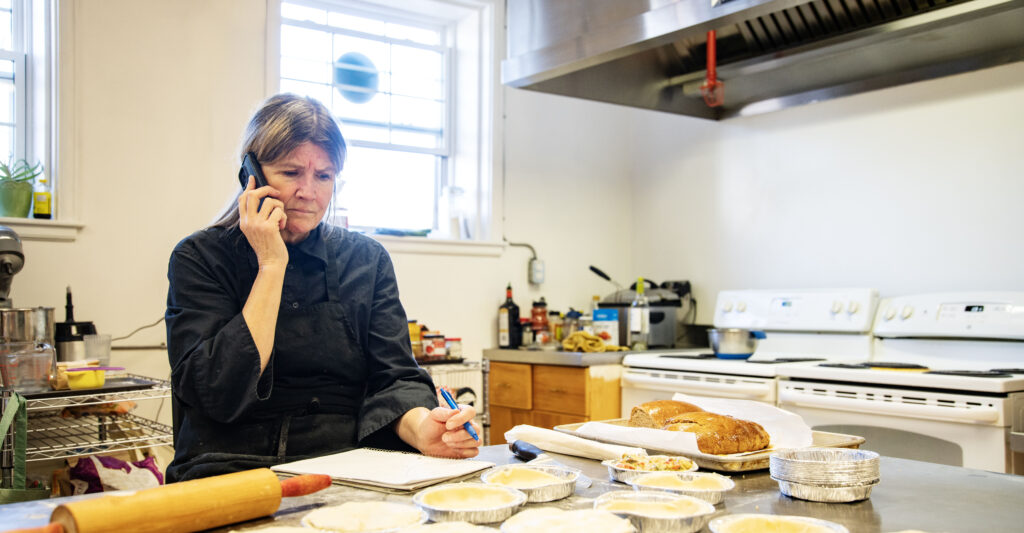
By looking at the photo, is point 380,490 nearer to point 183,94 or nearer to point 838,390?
point 838,390

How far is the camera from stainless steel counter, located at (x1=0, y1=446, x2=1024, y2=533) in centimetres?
100

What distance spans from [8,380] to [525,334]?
229cm

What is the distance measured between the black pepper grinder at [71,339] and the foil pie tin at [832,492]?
95.0 inches

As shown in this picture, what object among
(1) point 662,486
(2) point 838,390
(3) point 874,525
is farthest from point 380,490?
(2) point 838,390

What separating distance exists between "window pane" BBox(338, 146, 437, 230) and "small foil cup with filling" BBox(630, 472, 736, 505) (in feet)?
9.27

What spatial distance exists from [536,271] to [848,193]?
1.56 metres

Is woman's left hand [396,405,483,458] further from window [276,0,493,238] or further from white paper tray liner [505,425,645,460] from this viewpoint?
window [276,0,493,238]

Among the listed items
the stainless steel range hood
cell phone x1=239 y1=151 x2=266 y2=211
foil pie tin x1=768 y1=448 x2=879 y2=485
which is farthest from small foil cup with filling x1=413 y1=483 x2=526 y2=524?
the stainless steel range hood

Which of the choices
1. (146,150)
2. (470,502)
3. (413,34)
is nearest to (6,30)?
(146,150)

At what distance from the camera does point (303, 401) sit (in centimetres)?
157

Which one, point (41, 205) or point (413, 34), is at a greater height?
point (413, 34)

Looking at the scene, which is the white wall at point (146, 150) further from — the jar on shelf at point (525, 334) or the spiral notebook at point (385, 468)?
the spiral notebook at point (385, 468)

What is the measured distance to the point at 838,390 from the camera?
8.66ft

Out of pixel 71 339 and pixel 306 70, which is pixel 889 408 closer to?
pixel 71 339
